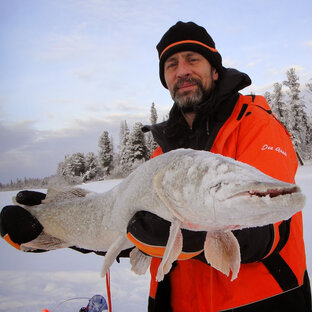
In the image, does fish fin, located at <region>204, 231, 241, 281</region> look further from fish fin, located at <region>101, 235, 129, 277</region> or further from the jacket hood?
the jacket hood

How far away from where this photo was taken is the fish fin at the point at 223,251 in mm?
1309

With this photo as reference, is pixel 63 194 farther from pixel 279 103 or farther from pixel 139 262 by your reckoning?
pixel 279 103

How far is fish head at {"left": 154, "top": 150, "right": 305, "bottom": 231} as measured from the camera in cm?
110

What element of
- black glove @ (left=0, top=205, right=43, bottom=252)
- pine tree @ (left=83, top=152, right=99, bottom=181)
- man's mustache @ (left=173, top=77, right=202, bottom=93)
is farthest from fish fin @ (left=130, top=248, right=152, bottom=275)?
pine tree @ (left=83, top=152, right=99, bottom=181)

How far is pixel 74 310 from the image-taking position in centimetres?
381

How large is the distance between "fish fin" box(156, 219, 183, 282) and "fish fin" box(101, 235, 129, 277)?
0.77 m

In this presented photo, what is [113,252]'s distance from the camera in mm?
1999

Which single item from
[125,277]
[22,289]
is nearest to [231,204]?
[125,277]

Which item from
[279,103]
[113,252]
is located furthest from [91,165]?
[113,252]

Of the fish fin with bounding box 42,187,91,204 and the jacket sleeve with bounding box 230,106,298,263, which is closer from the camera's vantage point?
the jacket sleeve with bounding box 230,106,298,263

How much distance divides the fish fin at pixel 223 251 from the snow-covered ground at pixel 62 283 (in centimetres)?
315

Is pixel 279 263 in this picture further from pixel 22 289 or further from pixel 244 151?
pixel 22 289

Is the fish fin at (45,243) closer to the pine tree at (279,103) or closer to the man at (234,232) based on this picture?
the man at (234,232)

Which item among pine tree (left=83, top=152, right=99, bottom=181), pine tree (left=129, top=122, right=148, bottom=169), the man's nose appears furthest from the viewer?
pine tree (left=83, top=152, right=99, bottom=181)
